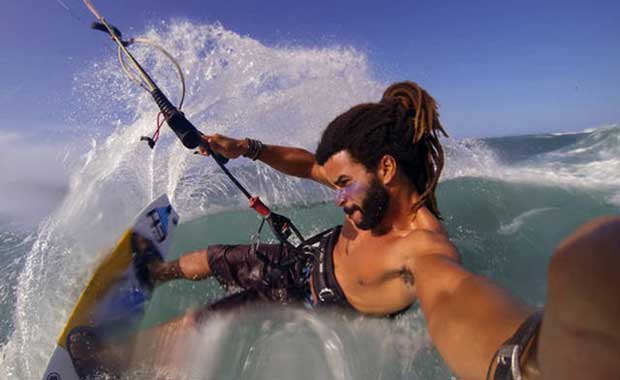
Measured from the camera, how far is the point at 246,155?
3.14m

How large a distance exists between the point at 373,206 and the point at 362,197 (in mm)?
86

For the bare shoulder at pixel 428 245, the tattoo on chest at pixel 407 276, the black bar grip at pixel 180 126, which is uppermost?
the black bar grip at pixel 180 126

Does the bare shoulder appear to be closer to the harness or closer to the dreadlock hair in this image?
the dreadlock hair

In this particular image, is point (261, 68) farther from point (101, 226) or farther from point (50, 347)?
point (50, 347)

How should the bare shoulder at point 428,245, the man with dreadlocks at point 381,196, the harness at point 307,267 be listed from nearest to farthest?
1. the bare shoulder at point 428,245
2. the man with dreadlocks at point 381,196
3. the harness at point 307,267

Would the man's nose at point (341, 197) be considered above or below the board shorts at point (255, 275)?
above

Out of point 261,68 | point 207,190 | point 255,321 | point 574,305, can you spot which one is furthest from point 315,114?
point 574,305

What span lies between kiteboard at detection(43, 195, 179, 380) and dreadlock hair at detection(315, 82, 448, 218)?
192 centimetres

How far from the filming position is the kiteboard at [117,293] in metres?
2.50

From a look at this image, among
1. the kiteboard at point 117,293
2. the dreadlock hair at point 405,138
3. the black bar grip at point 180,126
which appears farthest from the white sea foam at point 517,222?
the kiteboard at point 117,293

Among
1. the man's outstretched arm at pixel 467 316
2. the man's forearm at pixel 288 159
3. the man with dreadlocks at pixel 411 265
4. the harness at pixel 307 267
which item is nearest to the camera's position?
the man with dreadlocks at pixel 411 265

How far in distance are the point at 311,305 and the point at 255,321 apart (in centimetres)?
48

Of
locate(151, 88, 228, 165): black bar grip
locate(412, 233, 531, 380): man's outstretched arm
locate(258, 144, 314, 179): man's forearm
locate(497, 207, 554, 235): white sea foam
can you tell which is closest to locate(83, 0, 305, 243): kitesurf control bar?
locate(151, 88, 228, 165): black bar grip

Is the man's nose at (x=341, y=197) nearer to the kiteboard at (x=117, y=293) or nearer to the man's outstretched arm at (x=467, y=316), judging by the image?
the man's outstretched arm at (x=467, y=316)
